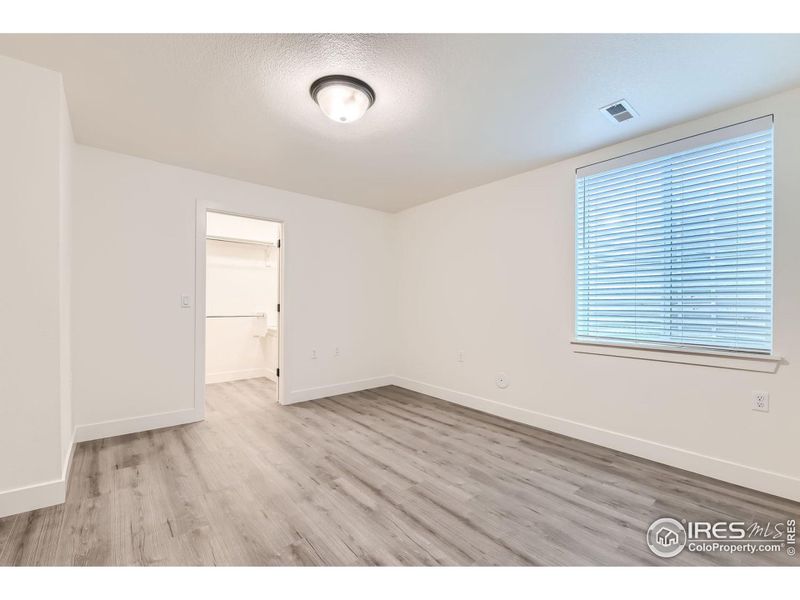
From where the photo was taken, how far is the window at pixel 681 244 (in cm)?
233

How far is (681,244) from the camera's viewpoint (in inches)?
104

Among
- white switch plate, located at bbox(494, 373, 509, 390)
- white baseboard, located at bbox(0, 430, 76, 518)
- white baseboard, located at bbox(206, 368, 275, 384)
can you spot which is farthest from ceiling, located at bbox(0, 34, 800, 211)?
white baseboard, located at bbox(206, 368, 275, 384)

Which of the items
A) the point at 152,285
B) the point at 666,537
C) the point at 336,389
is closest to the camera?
the point at 666,537

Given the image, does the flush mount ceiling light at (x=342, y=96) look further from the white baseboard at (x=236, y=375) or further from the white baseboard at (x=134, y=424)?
the white baseboard at (x=236, y=375)

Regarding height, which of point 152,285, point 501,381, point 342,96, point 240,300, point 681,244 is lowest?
point 501,381

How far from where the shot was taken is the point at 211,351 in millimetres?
5320

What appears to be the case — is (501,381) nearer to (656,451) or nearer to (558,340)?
(558,340)

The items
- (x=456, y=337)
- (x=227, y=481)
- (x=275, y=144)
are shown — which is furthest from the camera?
(x=456, y=337)

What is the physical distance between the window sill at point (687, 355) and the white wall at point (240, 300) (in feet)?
13.7

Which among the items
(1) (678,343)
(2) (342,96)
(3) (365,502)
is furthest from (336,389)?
(1) (678,343)

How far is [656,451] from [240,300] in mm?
5404
